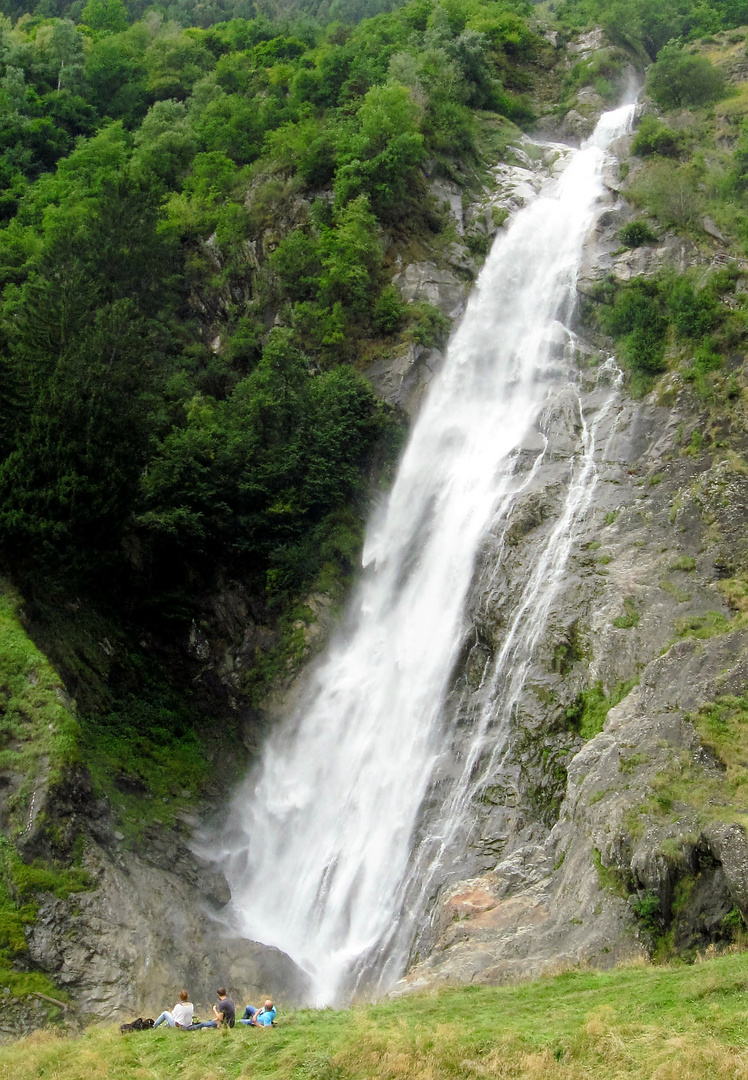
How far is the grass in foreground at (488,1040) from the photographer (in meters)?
9.55

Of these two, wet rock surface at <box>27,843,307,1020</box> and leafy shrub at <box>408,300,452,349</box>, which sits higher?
leafy shrub at <box>408,300,452,349</box>

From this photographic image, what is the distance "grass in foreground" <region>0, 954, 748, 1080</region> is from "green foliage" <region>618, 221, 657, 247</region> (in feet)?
83.3

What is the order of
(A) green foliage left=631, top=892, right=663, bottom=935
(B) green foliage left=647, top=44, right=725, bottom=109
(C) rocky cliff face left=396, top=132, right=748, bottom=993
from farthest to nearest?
(B) green foliage left=647, top=44, right=725, bottom=109 < (C) rocky cliff face left=396, top=132, right=748, bottom=993 < (A) green foliage left=631, top=892, right=663, bottom=935

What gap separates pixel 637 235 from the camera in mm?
31062

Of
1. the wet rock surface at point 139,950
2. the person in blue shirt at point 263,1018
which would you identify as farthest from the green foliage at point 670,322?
the person in blue shirt at point 263,1018

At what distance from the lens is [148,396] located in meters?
27.9

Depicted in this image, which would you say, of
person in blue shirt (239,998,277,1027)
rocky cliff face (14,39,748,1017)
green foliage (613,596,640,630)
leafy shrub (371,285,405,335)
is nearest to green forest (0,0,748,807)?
leafy shrub (371,285,405,335)

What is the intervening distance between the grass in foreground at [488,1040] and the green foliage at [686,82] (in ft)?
134

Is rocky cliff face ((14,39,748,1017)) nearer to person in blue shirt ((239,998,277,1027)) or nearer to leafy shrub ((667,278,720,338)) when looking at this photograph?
leafy shrub ((667,278,720,338))

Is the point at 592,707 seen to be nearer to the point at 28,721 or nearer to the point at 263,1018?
the point at 263,1018

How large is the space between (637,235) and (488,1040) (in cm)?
2773

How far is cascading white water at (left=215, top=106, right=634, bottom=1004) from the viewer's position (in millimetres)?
20266

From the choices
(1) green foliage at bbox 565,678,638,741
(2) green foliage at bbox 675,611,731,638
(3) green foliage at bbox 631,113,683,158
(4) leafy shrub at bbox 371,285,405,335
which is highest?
(3) green foliage at bbox 631,113,683,158

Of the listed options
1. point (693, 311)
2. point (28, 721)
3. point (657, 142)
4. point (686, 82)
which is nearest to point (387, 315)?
point (693, 311)
